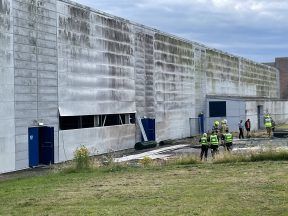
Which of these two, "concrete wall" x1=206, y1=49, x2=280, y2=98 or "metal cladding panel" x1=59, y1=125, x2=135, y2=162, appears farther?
"concrete wall" x1=206, y1=49, x2=280, y2=98

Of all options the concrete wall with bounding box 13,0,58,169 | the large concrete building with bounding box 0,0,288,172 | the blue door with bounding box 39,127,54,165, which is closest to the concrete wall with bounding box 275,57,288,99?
the large concrete building with bounding box 0,0,288,172

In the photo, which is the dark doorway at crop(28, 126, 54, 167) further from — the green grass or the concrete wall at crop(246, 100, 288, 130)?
the concrete wall at crop(246, 100, 288, 130)

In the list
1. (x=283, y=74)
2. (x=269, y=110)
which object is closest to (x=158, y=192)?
(x=269, y=110)

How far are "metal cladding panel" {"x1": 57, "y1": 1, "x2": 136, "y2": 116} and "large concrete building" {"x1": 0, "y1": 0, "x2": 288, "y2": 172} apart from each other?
0.18 ft

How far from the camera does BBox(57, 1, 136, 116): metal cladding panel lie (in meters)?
28.4

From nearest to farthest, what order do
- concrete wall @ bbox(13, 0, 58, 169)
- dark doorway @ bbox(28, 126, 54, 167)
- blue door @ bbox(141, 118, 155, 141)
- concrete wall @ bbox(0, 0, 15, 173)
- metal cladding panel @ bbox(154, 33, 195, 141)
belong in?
concrete wall @ bbox(0, 0, 15, 173)
concrete wall @ bbox(13, 0, 58, 169)
dark doorway @ bbox(28, 126, 54, 167)
blue door @ bbox(141, 118, 155, 141)
metal cladding panel @ bbox(154, 33, 195, 141)

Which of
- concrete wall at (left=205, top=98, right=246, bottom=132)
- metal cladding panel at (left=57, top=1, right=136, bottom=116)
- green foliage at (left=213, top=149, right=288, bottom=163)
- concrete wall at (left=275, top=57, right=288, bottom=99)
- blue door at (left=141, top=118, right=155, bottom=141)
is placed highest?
concrete wall at (left=275, top=57, right=288, bottom=99)

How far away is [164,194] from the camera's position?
1303cm

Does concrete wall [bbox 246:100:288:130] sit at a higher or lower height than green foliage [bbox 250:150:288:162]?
higher

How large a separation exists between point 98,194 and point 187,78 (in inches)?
1425

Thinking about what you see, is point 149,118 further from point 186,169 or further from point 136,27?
point 186,169

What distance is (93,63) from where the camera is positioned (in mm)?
31422

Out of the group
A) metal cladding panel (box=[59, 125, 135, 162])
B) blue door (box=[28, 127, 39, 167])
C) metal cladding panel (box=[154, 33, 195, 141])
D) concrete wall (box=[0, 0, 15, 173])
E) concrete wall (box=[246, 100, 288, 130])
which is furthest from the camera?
concrete wall (box=[246, 100, 288, 130])

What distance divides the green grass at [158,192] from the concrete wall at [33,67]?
612cm
